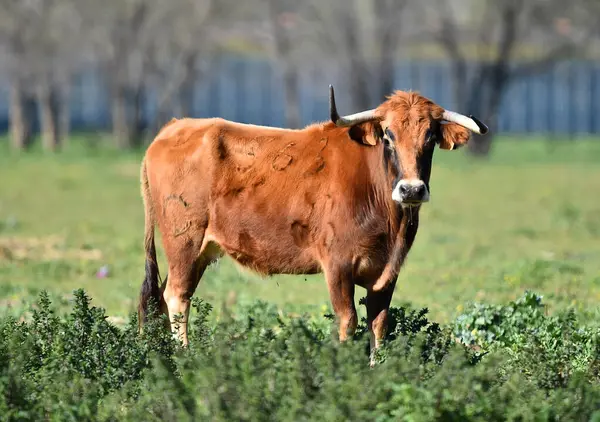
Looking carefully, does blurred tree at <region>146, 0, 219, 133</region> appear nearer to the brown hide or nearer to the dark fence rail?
the dark fence rail

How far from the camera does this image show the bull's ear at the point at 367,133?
9062 mm

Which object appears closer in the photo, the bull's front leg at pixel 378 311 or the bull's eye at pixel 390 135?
the bull's eye at pixel 390 135

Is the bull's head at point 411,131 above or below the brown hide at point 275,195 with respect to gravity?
above

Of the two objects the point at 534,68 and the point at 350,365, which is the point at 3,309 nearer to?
the point at 350,365

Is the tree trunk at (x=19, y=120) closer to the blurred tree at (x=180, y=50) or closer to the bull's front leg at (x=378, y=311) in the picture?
the blurred tree at (x=180, y=50)

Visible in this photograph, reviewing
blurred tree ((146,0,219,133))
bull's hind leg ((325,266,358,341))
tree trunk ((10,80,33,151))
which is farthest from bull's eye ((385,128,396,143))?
blurred tree ((146,0,219,133))

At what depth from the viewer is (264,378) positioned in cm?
697

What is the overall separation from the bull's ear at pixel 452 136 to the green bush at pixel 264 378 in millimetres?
1364

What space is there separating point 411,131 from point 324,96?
208ft

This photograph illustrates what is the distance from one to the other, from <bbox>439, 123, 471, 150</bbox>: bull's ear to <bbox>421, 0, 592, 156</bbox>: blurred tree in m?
31.4

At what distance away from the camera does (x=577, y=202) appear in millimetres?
25016

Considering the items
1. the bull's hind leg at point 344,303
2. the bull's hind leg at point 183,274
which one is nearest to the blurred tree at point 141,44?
the bull's hind leg at point 183,274

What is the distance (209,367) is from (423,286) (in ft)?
25.0

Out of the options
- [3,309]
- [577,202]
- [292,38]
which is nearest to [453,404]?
[3,309]
